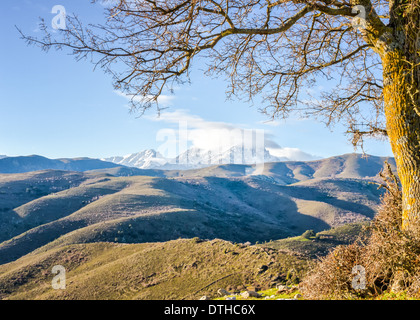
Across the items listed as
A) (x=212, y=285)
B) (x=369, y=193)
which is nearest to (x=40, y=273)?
(x=212, y=285)

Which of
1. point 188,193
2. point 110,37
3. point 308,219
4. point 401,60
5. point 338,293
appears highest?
point 110,37

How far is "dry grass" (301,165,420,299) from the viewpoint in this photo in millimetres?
4824

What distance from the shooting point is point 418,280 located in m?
4.52

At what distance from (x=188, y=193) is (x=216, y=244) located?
85.5 metres

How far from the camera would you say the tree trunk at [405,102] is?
17.6ft

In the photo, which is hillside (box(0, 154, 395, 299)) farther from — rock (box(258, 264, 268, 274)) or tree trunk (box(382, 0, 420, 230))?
tree trunk (box(382, 0, 420, 230))

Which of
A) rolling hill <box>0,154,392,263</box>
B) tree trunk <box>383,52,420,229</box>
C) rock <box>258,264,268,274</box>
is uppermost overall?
tree trunk <box>383,52,420,229</box>

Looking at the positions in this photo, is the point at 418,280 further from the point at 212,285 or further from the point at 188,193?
the point at 188,193

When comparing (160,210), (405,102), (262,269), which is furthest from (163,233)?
(405,102)

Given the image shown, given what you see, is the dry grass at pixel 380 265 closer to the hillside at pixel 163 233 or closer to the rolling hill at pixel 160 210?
the hillside at pixel 163 233

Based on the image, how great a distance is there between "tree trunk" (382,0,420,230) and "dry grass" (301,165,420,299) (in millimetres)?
455

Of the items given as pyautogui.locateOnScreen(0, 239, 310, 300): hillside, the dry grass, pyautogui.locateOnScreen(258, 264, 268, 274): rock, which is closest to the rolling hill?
pyautogui.locateOnScreen(0, 239, 310, 300): hillside

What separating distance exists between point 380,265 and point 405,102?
3045 mm

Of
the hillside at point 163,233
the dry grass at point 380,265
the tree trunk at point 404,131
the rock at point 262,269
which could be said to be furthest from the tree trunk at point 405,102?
the rock at point 262,269
